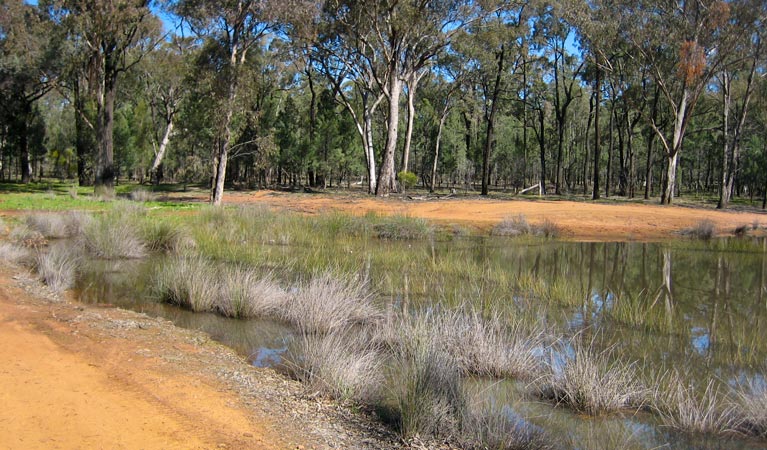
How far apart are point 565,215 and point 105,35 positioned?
78.9 ft

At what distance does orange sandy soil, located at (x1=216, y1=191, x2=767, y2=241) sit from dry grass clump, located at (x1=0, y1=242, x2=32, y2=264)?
41.8ft

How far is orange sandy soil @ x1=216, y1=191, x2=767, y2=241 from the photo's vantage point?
2273cm

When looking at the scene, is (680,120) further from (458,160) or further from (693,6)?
(458,160)

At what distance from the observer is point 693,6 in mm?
30812

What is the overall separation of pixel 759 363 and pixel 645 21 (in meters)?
30.8

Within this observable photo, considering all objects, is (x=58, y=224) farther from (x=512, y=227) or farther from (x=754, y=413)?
(x=754, y=413)

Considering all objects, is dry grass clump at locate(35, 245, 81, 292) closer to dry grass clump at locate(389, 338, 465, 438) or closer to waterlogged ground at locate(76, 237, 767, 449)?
waterlogged ground at locate(76, 237, 767, 449)

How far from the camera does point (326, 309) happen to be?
763 cm

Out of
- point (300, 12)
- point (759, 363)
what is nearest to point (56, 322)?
point (759, 363)

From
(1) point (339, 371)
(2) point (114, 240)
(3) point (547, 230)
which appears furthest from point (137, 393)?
(3) point (547, 230)

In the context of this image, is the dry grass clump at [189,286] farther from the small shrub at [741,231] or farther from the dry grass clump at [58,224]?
the small shrub at [741,231]

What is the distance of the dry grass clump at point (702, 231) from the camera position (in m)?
21.8

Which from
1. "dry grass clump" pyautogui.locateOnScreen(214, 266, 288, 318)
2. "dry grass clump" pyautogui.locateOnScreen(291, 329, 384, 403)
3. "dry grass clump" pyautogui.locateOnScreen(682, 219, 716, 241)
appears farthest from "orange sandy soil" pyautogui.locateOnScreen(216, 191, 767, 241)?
"dry grass clump" pyautogui.locateOnScreen(291, 329, 384, 403)

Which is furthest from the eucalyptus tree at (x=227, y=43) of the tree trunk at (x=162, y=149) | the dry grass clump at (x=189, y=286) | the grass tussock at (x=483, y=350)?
the tree trunk at (x=162, y=149)
